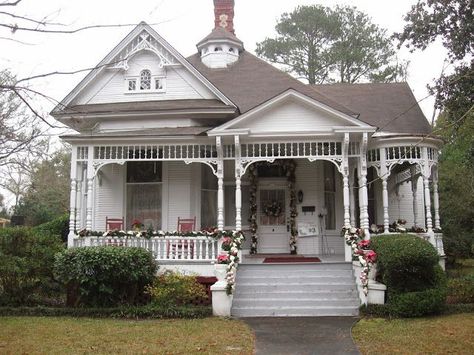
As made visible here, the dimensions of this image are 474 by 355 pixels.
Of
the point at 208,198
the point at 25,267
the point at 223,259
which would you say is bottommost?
the point at 25,267

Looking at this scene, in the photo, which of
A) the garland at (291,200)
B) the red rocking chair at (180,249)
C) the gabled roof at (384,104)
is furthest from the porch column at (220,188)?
the gabled roof at (384,104)

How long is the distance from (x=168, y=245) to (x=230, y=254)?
2.16m

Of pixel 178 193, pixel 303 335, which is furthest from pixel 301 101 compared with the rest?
pixel 303 335

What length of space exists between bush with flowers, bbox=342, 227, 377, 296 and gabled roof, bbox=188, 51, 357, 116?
5.15 meters

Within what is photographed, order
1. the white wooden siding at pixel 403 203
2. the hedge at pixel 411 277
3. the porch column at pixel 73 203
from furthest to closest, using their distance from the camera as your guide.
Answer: the white wooden siding at pixel 403 203 → the porch column at pixel 73 203 → the hedge at pixel 411 277

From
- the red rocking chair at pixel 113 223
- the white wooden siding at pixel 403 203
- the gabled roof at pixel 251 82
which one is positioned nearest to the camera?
the red rocking chair at pixel 113 223

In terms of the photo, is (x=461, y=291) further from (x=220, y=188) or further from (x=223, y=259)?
(x=220, y=188)

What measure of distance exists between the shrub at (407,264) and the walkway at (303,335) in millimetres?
1279

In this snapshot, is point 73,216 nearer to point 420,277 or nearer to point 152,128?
point 152,128

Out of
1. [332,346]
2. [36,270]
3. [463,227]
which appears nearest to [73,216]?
[36,270]

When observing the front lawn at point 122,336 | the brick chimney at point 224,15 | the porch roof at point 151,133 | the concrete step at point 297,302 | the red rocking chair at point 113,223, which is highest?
the brick chimney at point 224,15

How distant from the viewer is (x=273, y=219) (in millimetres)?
15609

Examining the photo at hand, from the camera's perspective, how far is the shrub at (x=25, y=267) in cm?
1112

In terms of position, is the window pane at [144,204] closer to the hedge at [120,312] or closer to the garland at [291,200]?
the garland at [291,200]
